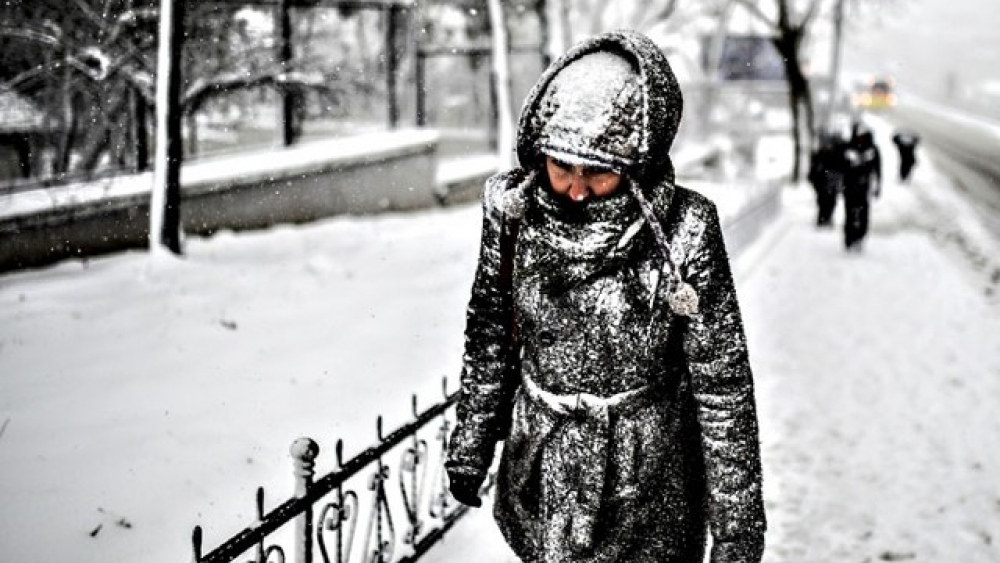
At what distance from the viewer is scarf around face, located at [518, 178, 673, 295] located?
2229mm

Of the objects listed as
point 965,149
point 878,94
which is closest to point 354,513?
point 965,149

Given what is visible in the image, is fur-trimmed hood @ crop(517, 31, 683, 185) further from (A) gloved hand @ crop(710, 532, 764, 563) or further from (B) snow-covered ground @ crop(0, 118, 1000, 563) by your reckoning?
(B) snow-covered ground @ crop(0, 118, 1000, 563)

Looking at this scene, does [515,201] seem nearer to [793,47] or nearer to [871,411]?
[871,411]

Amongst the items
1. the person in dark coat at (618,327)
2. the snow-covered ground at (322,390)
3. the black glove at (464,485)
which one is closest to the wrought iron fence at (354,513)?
the snow-covered ground at (322,390)

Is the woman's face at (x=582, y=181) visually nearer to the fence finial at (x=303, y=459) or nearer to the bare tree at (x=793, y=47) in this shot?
the fence finial at (x=303, y=459)

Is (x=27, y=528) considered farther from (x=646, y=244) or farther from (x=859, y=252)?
(x=859, y=252)

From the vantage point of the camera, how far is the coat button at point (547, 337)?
2.37m

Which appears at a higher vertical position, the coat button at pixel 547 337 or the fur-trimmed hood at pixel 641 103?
the fur-trimmed hood at pixel 641 103

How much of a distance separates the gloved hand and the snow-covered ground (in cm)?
220

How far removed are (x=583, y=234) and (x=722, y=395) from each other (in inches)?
22.7

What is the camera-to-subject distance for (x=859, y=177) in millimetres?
12602

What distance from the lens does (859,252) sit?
1354 cm

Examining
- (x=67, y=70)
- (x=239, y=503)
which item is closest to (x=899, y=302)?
(x=239, y=503)

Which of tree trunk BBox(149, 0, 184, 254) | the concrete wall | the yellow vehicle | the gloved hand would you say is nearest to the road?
the yellow vehicle
